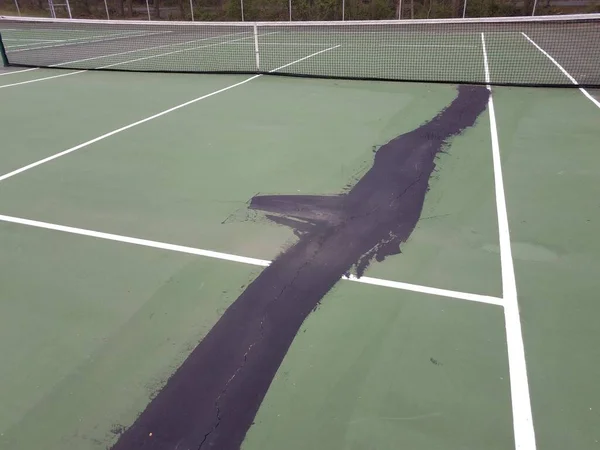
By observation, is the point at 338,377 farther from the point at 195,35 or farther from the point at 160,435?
the point at 195,35

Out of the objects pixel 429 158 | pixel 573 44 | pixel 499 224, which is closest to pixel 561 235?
pixel 499 224

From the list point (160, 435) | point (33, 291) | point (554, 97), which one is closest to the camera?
point (160, 435)

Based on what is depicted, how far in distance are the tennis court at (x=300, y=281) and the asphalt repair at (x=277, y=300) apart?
2 centimetres

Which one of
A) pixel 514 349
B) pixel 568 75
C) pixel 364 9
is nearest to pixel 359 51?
pixel 568 75

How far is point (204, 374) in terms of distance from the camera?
2.88 meters

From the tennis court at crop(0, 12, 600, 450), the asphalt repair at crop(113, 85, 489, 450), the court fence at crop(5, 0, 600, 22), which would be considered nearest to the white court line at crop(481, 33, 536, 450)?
the tennis court at crop(0, 12, 600, 450)

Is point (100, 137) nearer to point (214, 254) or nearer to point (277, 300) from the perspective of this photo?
point (214, 254)

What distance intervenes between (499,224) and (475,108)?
468 centimetres

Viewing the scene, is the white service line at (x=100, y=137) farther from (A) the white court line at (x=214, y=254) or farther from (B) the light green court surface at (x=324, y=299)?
(A) the white court line at (x=214, y=254)

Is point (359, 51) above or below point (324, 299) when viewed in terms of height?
above

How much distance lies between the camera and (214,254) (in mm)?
4098

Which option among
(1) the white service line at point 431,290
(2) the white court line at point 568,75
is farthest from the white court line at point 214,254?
(2) the white court line at point 568,75

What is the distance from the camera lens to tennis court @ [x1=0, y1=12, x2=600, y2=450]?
2602mm

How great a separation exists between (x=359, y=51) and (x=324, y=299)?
14.2 meters
